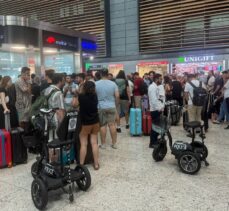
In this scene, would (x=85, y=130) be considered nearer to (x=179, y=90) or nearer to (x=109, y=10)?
(x=179, y=90)

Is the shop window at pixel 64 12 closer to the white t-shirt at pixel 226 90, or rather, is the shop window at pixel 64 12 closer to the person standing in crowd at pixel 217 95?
the person standing in crowd at pixel 217 95

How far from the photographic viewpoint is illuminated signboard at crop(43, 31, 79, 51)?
27.5ft

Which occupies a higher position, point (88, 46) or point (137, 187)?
point (88, 46)

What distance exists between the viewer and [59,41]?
887cm

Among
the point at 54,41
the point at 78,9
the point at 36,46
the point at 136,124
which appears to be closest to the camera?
the point at 136,124

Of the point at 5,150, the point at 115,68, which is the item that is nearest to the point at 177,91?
the point at 5,150

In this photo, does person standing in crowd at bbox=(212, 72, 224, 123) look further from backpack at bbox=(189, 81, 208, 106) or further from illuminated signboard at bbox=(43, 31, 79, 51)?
illuminated signboard at bbox=(43, 31, 79, 51)

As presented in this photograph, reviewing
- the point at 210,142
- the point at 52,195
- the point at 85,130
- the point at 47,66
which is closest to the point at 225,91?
the point at 210,142

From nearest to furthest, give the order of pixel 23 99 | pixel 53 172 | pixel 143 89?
pixel 53 172
pixel 23 99
pixel 143 89

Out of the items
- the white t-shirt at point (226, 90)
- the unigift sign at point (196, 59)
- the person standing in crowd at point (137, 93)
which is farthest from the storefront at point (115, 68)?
the white t-shirt at point (226, 90)

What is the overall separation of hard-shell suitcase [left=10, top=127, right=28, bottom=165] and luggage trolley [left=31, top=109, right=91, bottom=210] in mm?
868

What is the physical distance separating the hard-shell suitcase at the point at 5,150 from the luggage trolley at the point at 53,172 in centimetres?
88

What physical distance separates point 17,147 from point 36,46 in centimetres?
479

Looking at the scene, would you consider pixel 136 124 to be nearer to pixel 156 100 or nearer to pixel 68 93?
pixel 156 100
